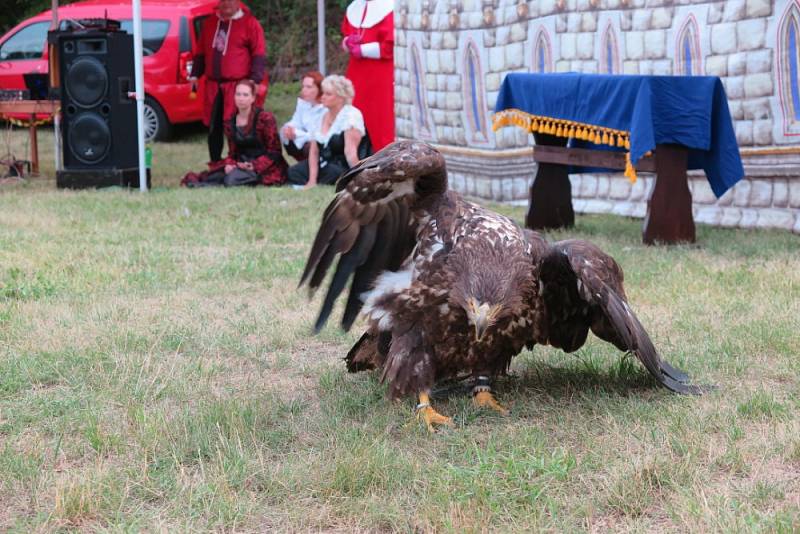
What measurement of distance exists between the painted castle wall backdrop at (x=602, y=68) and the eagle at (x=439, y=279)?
4.50m

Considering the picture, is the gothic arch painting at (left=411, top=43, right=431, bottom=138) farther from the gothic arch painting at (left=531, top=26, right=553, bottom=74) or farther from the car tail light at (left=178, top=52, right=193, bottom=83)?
the car tail light at (left=178, top=52, right=193, bottom=83)

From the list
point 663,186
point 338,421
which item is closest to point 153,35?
point 663,186

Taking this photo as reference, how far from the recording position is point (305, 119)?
39.3 feet

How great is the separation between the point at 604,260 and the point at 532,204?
14.7 ft

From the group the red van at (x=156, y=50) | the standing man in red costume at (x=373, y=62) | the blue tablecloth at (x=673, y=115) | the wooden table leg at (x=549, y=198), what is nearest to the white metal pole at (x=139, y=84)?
the standing man in red costume at (x=373, y=62)

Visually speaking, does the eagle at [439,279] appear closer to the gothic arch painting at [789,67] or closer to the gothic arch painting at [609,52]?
the gothic arch painting at [789,67]

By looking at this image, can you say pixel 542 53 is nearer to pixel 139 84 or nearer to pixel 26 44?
pixel 139 84

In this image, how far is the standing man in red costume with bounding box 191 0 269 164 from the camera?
12383mm

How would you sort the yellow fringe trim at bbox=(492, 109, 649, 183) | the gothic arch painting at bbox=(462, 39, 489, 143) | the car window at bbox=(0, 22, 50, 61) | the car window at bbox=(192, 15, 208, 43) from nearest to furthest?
the yellow fringe trim at bbox=(492, 109, 649, 183), the gothic arch painting at bbox=(462, 39, 489, 143), the car window at bbox=(192, 15, 208, 43), the car window at bbox=(0, 22, 50, 61)

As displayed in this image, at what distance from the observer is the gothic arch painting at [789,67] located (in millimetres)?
7762

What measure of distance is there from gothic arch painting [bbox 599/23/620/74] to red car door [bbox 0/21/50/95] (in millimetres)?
10902

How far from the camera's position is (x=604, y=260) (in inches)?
158

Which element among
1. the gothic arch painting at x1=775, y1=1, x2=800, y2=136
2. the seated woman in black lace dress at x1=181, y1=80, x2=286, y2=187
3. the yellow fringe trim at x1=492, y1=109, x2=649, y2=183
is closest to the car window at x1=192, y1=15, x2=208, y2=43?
the seated woman in black lace dress at x1=181, y1=80, x2=286, y2=187

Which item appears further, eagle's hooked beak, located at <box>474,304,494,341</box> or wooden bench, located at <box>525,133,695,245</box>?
wooden bench, located at <box>525,133,695,245</box>
